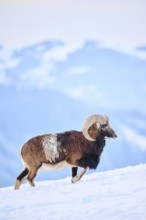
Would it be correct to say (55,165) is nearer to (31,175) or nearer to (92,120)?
(31,175)

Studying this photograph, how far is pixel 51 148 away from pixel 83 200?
3.02 meters

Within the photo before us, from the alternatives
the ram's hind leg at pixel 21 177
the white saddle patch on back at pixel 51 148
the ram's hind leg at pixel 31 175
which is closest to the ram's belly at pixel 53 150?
Result: the white saddle patch on back at pixel 51 148

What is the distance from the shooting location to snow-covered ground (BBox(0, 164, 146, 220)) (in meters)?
8.70

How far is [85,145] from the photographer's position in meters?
12.8

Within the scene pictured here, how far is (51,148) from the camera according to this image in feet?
40.9

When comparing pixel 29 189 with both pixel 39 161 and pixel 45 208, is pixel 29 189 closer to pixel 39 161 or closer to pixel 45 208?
pixel 39 161

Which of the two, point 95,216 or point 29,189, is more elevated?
point 29,189

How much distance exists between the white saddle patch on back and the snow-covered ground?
26.9 inches

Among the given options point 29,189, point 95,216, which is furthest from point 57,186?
point 95,216

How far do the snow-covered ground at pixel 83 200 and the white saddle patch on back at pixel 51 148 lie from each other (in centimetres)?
68

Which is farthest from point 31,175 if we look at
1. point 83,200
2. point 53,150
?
point 83,200

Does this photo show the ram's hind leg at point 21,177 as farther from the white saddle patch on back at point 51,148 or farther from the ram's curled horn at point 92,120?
the ram's curled horn at point 92,120

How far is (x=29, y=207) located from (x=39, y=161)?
9.78ft

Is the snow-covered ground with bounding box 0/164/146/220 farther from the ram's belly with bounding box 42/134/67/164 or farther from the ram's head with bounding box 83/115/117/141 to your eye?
the ram's head with bounding box 83/115/117/141
